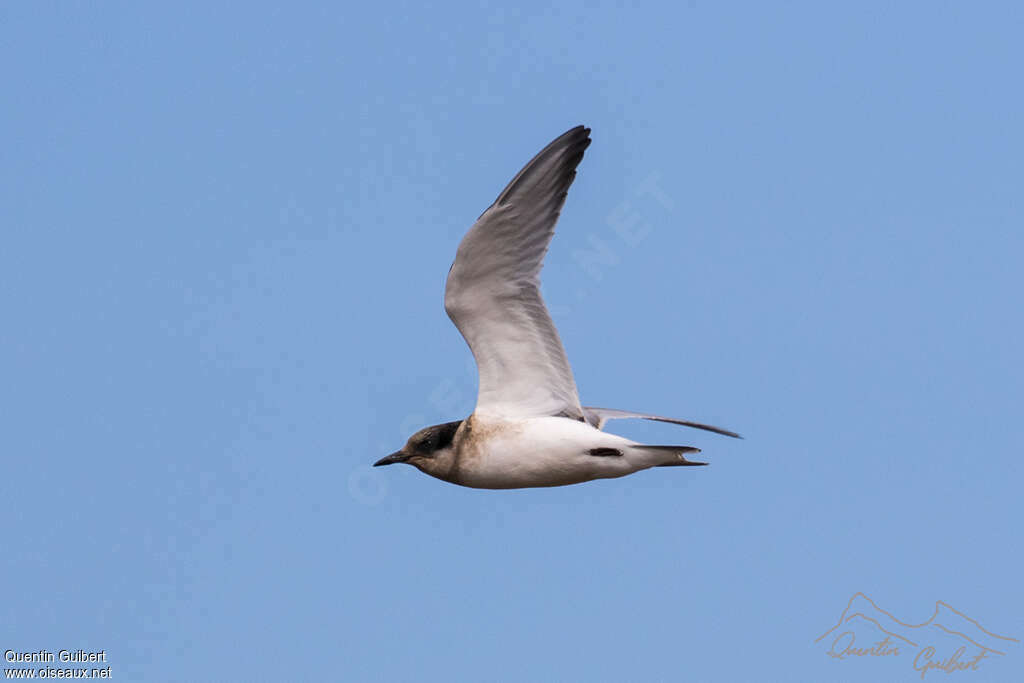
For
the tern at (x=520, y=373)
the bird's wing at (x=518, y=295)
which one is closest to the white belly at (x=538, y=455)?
the tern at (x=520, y=373)

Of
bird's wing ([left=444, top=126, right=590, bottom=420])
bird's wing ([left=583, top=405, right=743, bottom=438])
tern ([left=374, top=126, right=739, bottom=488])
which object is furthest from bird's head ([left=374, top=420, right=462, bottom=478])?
bird's wing ([left=583, top=405, right=743, bottom=438])

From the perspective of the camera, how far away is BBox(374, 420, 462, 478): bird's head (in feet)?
46.5

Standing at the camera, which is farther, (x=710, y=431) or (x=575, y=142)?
(x=710, y=431)

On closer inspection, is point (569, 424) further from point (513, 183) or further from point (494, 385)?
point (513, 183)

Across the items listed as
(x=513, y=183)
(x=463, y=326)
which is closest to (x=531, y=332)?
(x=463, y=326)

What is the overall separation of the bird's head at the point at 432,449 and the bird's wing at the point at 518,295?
38cm

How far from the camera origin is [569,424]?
13.8 m

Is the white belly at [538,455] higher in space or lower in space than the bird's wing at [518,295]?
lower

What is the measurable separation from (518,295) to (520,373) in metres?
0.80

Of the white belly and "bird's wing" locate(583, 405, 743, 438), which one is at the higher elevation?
"bird's wing" locate(583, 405, 743, 438)

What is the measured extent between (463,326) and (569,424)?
1330 mm

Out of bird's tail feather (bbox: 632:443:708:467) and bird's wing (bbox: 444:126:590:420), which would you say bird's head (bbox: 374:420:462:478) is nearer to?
bird's wing (bbox: 444:126:590:420)

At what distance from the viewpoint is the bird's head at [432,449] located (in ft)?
46.5

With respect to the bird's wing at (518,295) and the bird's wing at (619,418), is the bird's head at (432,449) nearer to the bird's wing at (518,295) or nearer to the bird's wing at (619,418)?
the bird's wing at (518,295)
